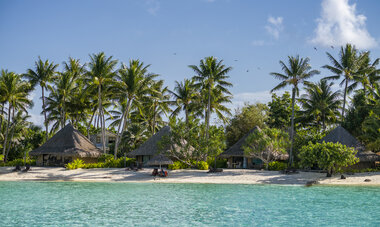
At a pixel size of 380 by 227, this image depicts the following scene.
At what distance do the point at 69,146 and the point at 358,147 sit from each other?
26.4 m

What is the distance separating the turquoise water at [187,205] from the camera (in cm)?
1362

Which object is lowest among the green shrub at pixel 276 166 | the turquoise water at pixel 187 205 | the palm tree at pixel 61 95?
the turquoise water at pixel 187 205

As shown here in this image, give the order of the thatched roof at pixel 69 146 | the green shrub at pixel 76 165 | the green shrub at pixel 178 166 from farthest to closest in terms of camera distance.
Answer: the thatched roof at pixel 69 146
the green shrub at pixel 76 165
the green shrub at pixel 178 166

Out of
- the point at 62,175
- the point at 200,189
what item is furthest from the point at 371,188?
the point at 62,175

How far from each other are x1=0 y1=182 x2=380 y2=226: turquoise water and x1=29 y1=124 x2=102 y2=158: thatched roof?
11268mm

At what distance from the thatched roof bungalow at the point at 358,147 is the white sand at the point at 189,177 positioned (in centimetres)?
243

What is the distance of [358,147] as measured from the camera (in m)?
30.9

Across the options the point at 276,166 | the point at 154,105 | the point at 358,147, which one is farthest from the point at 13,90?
the point at 358,147

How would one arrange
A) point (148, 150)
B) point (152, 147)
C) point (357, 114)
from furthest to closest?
point (357, 114) < point (152, 147) < point (148, 150)

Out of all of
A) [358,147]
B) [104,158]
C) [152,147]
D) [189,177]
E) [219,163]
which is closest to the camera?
[189,177]

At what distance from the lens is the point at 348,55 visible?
37.2 m

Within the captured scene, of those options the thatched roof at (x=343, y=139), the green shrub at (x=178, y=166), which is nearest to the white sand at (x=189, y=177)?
the green shrub at (x=178, y=166)

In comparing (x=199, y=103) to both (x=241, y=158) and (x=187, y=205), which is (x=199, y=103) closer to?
(x=241, y=158)

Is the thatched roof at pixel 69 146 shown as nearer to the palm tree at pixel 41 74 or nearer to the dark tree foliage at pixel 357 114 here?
the palm tree at pixel 41 74
